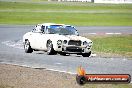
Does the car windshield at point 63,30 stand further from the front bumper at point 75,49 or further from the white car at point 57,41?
the front bumper at point 75,49

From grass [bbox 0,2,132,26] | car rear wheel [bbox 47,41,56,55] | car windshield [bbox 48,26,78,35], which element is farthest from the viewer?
grass [bbox 0,2,132,26]

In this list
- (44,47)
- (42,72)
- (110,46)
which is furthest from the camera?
(110,46)

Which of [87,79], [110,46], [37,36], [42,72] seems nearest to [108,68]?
[42,72]

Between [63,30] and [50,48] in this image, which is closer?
[50,48]

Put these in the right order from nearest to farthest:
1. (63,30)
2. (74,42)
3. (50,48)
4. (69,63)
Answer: (69,63) → (74,42) → (50,48) → (63,30)

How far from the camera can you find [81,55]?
2628 cm

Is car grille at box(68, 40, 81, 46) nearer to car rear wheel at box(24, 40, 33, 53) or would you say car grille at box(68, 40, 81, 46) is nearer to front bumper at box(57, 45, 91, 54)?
front bumper at box(57, 45, 91, 54)

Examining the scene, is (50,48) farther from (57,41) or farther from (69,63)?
(69,63)

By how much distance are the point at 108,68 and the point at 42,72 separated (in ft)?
8.57

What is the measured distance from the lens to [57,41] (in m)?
24.6

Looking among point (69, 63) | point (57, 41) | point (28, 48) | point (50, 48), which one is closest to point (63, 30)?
point (50, 48)

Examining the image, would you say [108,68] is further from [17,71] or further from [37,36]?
[37,36]

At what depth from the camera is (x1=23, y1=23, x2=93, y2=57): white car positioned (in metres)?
24.5

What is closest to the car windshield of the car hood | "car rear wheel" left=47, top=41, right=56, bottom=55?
the car hood
